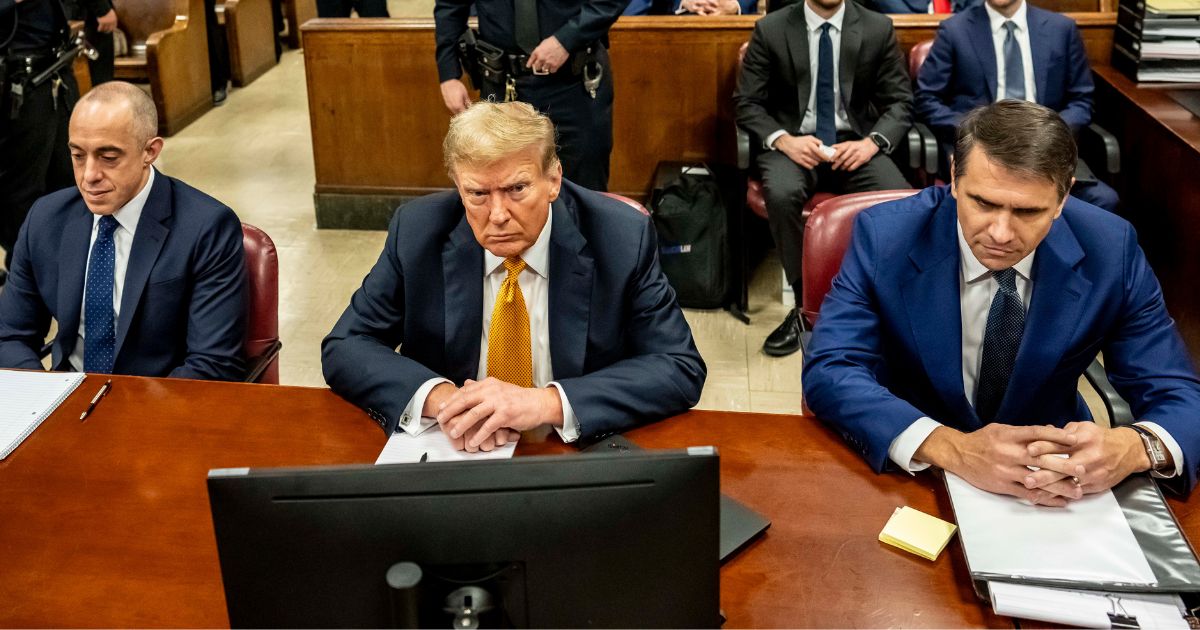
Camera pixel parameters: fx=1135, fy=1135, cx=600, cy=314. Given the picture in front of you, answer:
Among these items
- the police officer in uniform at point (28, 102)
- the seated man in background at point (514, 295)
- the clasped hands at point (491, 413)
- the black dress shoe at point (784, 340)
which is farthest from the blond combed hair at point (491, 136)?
the police officer in uniform at point (28, 102)

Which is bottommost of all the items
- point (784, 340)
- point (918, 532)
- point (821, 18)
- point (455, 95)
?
point (784, 340)

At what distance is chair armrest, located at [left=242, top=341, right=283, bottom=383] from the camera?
2.55m

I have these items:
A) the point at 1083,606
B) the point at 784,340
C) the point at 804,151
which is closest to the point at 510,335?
the point at 1083,606

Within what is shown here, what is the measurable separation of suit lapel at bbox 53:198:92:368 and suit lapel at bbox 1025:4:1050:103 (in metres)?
3.29

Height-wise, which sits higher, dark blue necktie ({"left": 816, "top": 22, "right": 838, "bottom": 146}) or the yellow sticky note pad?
dark blue necktie ({"left": 816, "top": 22, "right": 838, "bottom": 146})

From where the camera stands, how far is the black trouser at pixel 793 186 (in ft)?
13.2

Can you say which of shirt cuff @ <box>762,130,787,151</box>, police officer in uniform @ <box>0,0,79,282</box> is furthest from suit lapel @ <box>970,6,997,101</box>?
police officer in uniform @ <box>0,0,79,282</box>

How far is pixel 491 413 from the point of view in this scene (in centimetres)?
196

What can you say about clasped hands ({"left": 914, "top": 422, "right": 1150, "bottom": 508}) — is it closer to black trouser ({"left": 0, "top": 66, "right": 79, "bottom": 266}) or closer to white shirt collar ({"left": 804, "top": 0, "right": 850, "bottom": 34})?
white shirt collar ({"left": 804, "top": 0, "right": 850, "bottom": 34})

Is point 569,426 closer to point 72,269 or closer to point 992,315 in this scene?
point 992,315

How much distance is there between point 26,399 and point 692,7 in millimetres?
3576

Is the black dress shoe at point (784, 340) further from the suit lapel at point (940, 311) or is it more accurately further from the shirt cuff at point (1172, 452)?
the shirt cuff at point (1172, 452)

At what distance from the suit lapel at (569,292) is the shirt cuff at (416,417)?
33cm

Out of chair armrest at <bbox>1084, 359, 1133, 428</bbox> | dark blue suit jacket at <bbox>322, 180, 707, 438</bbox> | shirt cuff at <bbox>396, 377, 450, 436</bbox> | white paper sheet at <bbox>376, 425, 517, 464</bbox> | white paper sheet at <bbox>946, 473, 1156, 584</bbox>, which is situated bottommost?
chair armrest at <bbox>1084, 359, 1133, 428</bbox>
